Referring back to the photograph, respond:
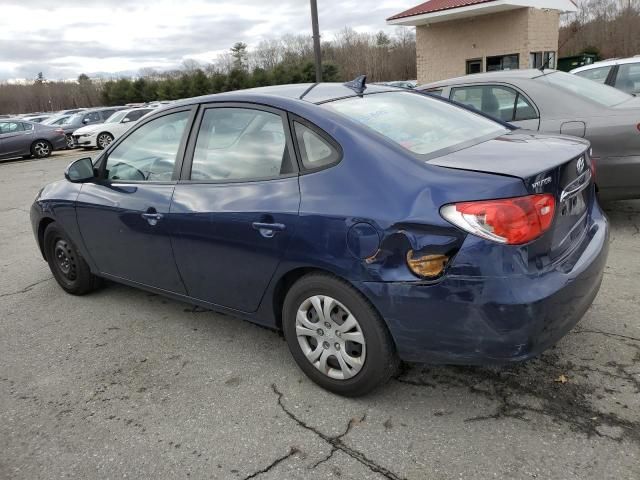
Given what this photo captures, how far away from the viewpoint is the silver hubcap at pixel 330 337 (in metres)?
2.70

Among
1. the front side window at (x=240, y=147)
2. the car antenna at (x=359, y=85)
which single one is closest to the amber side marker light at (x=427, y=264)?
the front side window at (x=240, y=147)

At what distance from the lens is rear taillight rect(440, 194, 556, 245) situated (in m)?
2.27

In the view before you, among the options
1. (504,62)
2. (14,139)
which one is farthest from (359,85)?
(14,139)

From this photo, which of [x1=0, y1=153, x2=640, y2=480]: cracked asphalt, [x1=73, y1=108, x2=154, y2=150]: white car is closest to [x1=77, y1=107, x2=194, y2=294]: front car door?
[x1=0, y1=153, x2=640, y2=480]: cracked asphalt

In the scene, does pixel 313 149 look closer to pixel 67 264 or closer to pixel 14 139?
pixel 67 264

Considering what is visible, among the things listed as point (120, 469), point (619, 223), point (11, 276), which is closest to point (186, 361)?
point (120, 469)

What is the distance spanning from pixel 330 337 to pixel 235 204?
2.96ft

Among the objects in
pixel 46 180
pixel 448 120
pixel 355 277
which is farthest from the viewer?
pixel 46 180

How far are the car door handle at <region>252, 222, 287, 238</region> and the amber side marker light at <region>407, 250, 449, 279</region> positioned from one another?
71 cm

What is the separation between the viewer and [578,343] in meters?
3.21

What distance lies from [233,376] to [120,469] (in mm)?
865

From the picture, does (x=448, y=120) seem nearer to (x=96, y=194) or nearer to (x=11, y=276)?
(x=96, y=194)

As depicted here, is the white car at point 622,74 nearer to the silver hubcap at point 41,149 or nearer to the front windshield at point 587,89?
the front windshield at point 587,89

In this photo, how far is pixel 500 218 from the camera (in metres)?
2.27
